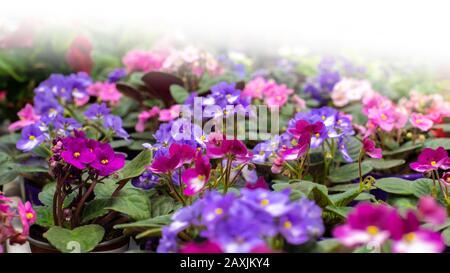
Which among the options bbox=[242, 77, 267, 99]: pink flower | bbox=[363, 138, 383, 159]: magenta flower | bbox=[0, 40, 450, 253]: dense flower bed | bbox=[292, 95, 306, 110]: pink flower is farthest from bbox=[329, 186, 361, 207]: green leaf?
bbox=[292, 95, 306, 110]: pink flower

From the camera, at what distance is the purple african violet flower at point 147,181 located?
43.3 inches

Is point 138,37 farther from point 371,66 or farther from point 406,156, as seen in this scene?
point 406,156

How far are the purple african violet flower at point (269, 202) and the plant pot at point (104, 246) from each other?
0.42 metres

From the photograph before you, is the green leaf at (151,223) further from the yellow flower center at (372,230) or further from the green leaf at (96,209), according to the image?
the yellow flower center at (372,230)

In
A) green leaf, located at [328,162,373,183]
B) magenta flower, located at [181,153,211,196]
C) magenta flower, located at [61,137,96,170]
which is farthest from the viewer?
green leaf, located at [328,162,373,183]

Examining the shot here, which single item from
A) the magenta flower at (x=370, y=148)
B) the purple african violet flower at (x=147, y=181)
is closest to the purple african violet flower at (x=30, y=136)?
the purple african violet flower at (x=147, y=181)

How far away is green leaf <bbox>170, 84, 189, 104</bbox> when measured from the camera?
152 centimetres

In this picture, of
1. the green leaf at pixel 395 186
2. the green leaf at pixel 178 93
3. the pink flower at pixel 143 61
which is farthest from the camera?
the pink flower at pixel 143 61

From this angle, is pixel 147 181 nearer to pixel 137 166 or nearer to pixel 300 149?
pixel 137 166

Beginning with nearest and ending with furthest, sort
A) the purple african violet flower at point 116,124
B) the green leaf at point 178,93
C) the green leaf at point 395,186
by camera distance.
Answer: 1. the green leaf at point 395,186
2. the purple african violet flower at point 116,124
3. the green leaf at point 178,93

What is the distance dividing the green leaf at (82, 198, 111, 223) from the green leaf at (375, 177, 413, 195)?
20.3 inches

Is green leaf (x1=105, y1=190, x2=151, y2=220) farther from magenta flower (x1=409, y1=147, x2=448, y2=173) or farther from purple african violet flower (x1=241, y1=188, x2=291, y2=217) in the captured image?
magenta flower (x1=409, y1=147, x2=448, y2=173)

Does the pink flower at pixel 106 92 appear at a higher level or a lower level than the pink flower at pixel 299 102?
higher
